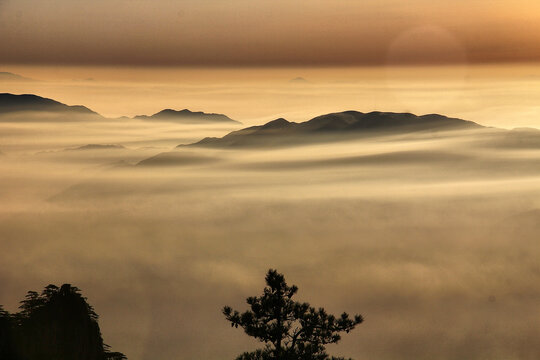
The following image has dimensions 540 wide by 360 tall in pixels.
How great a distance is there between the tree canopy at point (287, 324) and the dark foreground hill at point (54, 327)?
12.4m

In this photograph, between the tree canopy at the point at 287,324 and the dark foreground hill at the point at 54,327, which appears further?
the tree canopy at the point at 287,324

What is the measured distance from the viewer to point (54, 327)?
2119 centimetres

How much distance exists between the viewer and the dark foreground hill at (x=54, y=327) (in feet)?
68.5

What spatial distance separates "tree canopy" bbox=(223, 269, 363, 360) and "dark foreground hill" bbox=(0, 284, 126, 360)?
40.5ft

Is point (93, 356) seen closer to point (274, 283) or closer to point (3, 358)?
point (3, 358)

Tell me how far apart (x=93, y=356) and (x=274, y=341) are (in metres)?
13.2

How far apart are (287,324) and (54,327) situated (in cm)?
1410

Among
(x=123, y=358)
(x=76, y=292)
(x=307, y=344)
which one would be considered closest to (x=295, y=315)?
(x=307, y=344)

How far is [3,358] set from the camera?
20219 mm

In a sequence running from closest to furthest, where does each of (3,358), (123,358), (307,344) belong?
(3,358)
(123,358)
(307,344)

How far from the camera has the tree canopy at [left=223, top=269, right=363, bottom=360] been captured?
32844mm

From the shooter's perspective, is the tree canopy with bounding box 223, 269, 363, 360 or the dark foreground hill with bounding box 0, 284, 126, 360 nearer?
the dark foreground hill with bounding box 0, 284, 126, 360

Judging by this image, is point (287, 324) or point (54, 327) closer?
point (54, 327)

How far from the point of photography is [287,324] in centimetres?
3338
